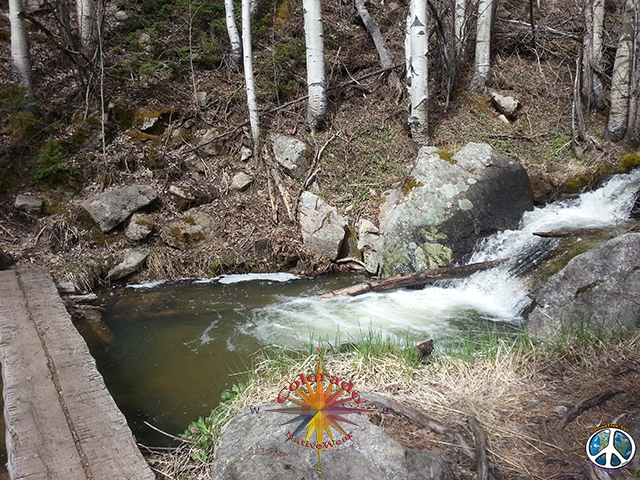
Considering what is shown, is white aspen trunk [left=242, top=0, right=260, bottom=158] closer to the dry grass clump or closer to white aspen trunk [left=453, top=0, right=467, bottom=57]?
white aspen trunk [left=453, top=0, right=467, bottom=57]

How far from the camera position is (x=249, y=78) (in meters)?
8.55

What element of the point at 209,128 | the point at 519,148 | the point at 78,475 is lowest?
the point at 78,475

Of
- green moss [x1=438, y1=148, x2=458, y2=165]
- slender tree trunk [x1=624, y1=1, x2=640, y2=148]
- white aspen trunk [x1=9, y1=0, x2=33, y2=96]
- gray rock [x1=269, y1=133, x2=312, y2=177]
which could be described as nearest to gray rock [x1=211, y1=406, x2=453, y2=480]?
green moss [x1=438, y1=148, x2=458, y2=165]

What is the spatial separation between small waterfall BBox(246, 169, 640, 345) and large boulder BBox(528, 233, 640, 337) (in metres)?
0.87

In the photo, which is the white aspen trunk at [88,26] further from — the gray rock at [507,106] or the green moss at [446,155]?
the gray rock at [507,106]

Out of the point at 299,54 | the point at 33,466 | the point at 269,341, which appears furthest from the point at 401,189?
the point at 33,466

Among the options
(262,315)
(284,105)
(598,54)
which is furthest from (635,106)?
(262,315)

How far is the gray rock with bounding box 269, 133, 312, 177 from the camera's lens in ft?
27.9

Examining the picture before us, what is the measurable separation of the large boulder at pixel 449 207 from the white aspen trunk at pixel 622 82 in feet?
9.54

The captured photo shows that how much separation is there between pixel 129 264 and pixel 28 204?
2.07 meters

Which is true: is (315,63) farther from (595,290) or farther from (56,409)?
(56,409)

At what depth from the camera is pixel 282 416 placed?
2402mm

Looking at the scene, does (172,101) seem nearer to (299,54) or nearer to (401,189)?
(299,54)

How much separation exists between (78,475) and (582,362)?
3273mm
